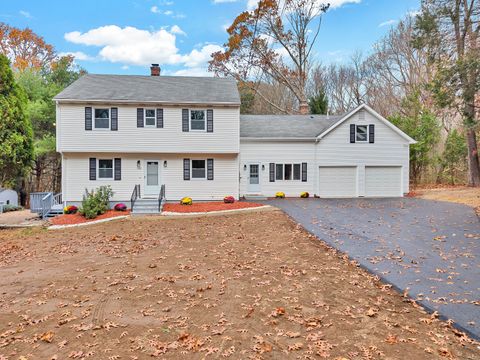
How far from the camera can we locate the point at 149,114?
16.4 m

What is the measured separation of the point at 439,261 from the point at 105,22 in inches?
1008

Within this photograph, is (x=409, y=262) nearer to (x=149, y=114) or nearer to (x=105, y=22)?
(x=149, y=114)

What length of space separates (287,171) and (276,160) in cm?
97

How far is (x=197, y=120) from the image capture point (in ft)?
54.7

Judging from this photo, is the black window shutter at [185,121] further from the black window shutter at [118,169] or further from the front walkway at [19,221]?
the front walkway at [19,221]

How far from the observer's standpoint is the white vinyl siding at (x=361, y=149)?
18.9 metres

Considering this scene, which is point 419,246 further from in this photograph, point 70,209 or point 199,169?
point 70,209

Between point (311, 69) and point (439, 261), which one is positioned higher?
point (311, 69)

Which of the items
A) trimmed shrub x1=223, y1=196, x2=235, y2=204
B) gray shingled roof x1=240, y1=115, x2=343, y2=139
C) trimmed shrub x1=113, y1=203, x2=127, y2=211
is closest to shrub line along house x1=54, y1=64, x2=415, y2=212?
gray shingled roof x1=240, y1=115, x2=343, y2=139

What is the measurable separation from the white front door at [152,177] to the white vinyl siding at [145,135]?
0.89 m

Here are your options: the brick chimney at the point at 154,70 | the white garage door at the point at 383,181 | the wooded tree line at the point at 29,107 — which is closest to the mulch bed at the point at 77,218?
the wooded tree line at the point at 29,107

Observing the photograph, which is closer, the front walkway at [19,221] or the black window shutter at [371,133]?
the front walkway at [19,221]

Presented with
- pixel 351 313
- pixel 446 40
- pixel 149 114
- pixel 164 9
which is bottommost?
pixel 351 313

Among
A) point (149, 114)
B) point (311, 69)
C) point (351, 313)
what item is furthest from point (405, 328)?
point (311, 69)
